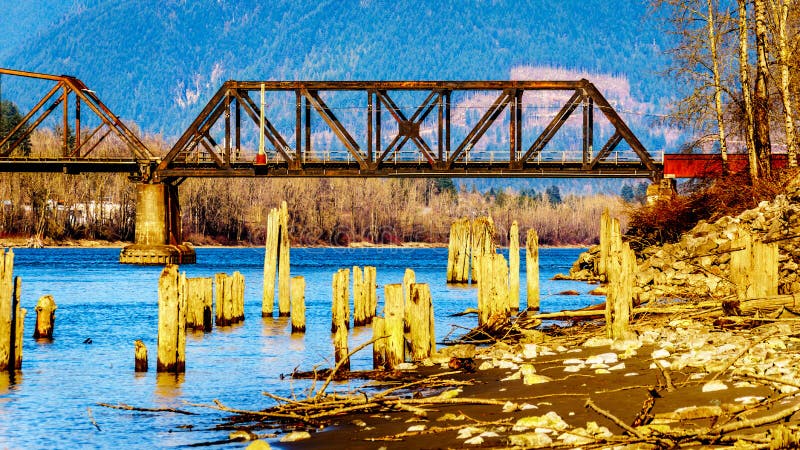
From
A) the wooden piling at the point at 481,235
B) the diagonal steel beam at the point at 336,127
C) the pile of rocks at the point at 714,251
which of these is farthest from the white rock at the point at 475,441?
the diagonal steel beam at the point at 336,127

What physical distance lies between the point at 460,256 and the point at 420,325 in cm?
4641

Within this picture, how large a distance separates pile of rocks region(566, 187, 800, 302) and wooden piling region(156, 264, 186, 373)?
14.1 metres

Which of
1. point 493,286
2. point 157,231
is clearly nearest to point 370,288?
point 493,286

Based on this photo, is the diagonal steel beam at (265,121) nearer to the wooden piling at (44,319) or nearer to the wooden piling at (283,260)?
the wooden piling at (283,260)

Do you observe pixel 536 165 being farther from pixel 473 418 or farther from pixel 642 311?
pixel 473 418

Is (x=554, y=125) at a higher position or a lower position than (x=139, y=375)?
higher

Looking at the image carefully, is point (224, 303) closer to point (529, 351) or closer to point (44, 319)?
point (44, 319)

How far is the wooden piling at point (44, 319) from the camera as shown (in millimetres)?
36906

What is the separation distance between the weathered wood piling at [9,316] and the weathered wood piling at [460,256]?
45712 mm

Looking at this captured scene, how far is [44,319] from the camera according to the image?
37469 mm

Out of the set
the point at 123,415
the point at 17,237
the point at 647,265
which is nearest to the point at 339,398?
the point at 123,415

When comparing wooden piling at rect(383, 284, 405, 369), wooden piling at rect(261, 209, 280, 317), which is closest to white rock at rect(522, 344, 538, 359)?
wooden piling at rect(383, 284, 405, 369)

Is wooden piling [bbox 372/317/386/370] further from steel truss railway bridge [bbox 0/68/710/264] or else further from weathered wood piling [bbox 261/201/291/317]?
steel truss railway bridge [bbox 0/68/710/264]

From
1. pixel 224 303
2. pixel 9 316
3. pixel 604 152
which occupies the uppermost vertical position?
pixel 604 152
